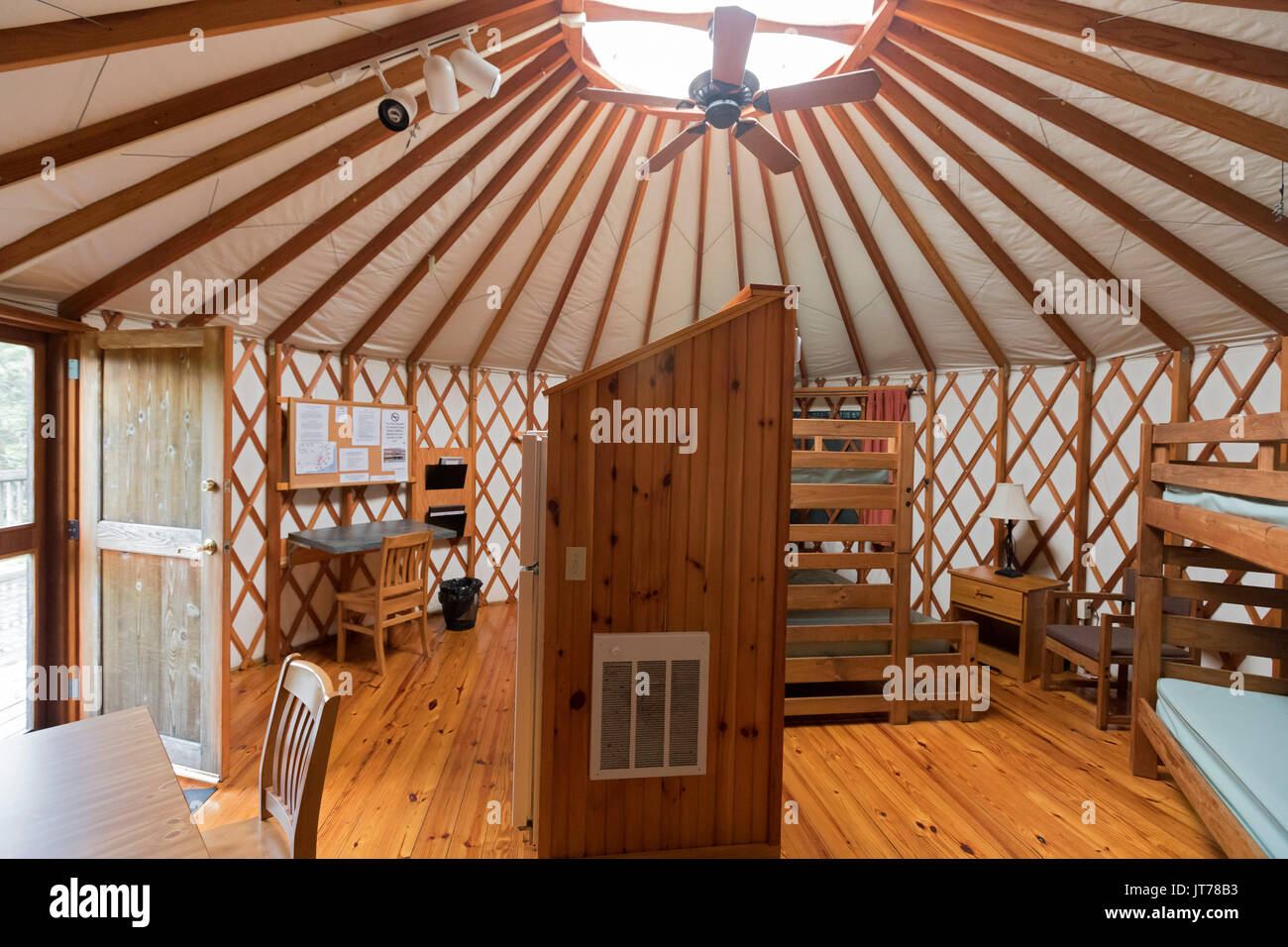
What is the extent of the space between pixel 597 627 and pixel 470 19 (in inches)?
80.8

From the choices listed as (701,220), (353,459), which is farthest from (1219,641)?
(353,459)

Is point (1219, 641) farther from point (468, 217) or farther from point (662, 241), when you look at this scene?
point (468, 217)

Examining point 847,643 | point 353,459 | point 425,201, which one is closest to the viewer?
point 425,201

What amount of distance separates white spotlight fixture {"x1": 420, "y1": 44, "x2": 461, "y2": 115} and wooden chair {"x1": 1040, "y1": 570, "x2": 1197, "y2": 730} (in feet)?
11.7

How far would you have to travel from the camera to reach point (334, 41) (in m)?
1.82

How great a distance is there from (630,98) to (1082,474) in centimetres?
354

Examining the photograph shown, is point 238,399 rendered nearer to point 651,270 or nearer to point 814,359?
point 651,270

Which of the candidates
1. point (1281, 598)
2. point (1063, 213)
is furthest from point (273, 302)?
point (1281, 598)

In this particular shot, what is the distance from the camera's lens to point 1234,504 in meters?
1.85

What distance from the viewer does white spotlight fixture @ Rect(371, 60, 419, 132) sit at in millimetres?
1816

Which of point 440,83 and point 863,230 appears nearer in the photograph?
point 440,83

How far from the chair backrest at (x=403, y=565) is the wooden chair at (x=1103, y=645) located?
369 centimetres
